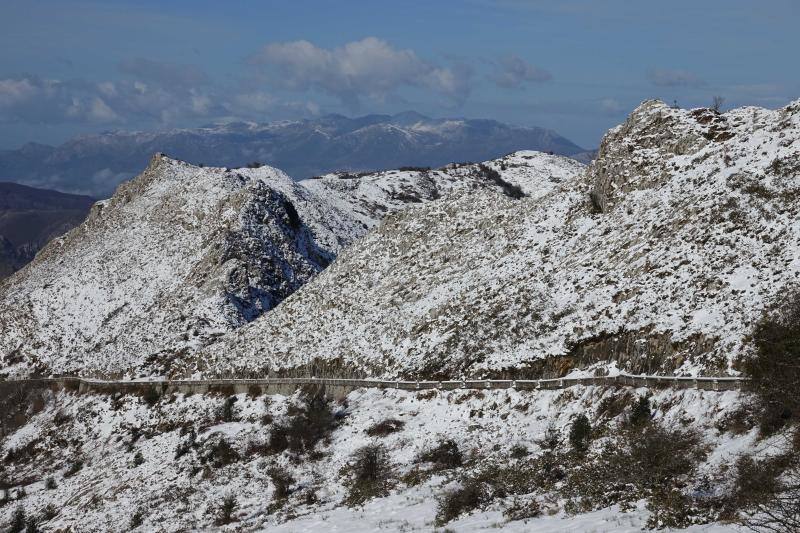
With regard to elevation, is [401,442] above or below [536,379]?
below

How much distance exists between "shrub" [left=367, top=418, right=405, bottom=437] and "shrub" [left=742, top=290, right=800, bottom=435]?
69.1 feet

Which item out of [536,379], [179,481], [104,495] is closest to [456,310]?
[536,379]

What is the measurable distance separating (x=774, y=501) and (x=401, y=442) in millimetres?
27347

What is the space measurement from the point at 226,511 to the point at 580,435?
16693 millimetres

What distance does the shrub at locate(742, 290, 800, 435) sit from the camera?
24.0 m

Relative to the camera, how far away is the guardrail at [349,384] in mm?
35000

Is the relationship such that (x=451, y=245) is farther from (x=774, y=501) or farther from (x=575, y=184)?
(x=774, y=501)

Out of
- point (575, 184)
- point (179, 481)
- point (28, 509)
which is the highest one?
point (575, 184)

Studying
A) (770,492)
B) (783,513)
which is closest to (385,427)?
(770,492)

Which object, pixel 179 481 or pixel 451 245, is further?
pixel 451 245

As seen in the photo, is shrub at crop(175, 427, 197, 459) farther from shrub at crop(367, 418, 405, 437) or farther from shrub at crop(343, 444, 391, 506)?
shrub at crop(343, 444, 391, 506)

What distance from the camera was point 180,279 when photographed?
84.1 m

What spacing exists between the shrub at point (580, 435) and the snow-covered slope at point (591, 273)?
5.85 metres

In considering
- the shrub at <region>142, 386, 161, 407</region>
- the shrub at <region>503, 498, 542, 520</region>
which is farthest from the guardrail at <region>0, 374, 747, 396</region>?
the shrub at <region>503, 498, 542, 520</region>
